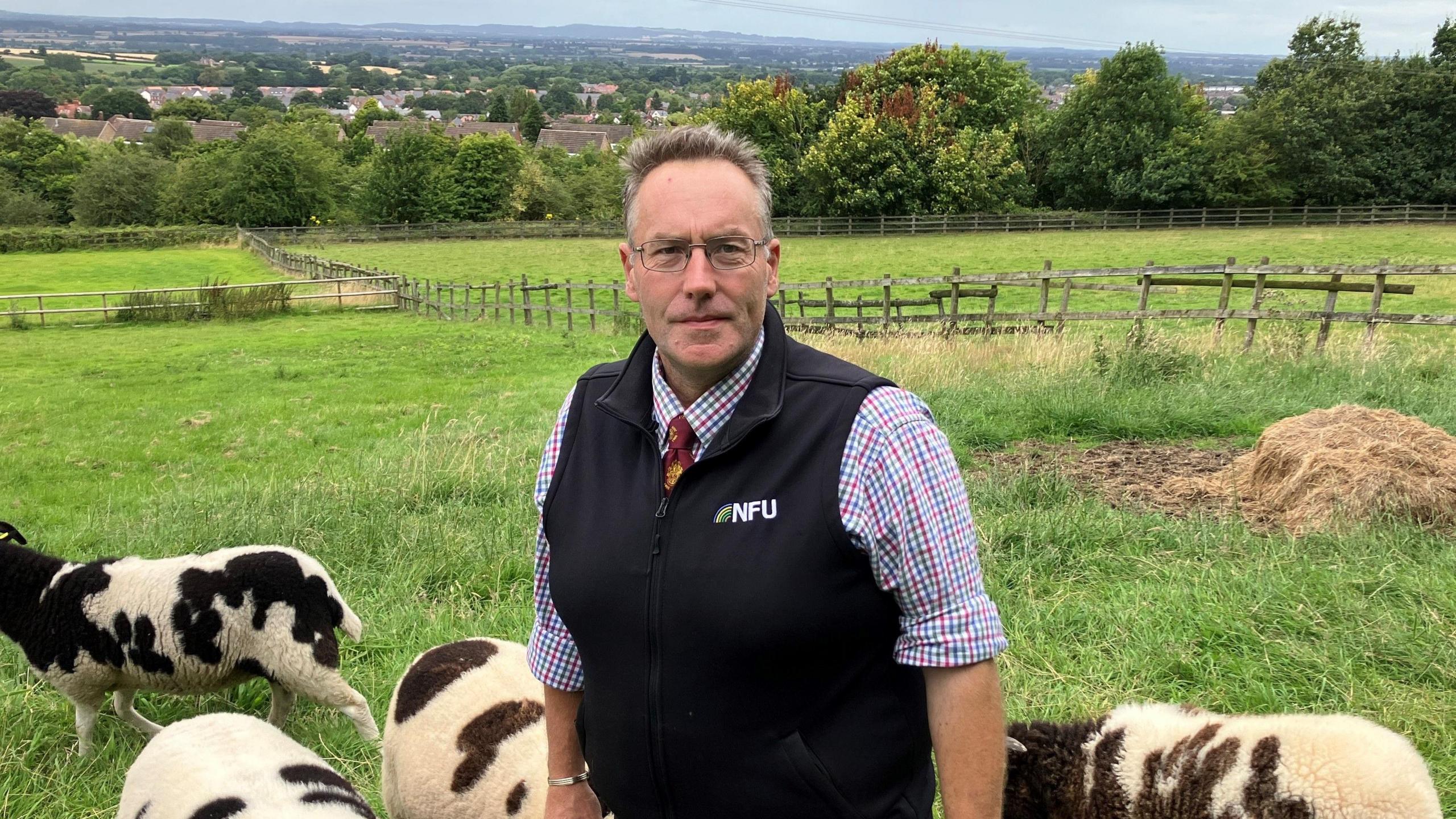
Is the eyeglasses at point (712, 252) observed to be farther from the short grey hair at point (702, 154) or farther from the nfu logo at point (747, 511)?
the nfu logo at point (747, 511)

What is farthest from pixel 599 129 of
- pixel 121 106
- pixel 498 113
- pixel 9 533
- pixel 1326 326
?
pixel 9 533

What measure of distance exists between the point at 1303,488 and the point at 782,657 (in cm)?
523

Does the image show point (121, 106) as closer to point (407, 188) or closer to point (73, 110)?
point (73, 110)

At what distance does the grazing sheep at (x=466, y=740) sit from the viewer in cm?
298

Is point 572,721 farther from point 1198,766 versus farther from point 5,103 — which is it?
point 5,103

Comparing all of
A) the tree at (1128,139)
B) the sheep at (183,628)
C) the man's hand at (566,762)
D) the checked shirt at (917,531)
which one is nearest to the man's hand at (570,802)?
the man's hand at (566,762)

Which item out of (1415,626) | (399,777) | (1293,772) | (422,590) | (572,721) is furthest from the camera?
(422,590)

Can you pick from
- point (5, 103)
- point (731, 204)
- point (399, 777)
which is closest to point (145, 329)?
point (399, 777)

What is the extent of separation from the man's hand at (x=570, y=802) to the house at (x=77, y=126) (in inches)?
6240

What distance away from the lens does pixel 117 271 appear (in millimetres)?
42906

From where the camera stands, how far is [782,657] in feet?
5.46

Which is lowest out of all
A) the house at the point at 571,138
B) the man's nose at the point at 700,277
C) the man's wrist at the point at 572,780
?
the man's wrist at the point at 572,780

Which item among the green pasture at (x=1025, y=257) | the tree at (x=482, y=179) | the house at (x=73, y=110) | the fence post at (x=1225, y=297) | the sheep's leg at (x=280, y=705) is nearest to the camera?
the sheep's leg at (x=280, y=705)

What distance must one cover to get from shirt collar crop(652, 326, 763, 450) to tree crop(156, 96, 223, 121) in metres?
137
